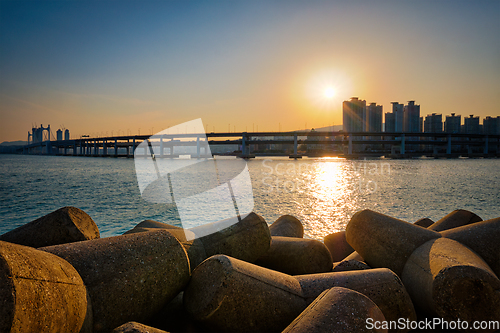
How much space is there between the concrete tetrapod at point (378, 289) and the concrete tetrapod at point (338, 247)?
3.47 m

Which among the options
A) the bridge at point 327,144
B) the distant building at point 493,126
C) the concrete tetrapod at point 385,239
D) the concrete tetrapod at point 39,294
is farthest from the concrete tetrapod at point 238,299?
the distant building at point 493,126

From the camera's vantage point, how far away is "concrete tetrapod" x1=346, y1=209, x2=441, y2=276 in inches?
163

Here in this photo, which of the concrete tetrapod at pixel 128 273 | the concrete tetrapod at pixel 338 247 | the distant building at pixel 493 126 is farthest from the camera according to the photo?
the distant building at pixel 493 126

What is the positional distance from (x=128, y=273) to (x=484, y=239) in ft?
15.3

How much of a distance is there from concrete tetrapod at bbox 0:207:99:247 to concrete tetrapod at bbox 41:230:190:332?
1.33 m

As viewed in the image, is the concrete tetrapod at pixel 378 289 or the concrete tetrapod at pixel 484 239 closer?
the concrete tetrapod at pixel 378 289

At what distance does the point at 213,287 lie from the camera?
275 cm

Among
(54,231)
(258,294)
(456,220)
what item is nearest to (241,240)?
(258,294)

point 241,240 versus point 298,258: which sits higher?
point 241,240

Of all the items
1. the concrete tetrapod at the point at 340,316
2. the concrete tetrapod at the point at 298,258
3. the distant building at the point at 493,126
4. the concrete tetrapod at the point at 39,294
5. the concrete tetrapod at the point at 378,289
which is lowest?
the concrete tetrapod at the point at 298,258

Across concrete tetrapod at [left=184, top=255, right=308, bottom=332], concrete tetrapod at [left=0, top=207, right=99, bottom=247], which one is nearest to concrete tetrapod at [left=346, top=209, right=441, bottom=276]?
concrete tetrapod at [left=184, top=255, right=308, bottom=332]

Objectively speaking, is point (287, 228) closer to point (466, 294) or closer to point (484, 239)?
point (484, 239)

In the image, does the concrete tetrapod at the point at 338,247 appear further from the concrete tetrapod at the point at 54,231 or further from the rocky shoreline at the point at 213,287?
the concrete tetrapod at the point at 54,231

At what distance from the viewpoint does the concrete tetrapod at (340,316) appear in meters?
2.11
